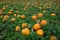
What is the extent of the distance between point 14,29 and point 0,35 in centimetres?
30

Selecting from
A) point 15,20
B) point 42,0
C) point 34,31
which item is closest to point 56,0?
point 42,0

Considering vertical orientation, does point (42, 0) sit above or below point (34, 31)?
below

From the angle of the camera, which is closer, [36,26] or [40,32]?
[40,32]

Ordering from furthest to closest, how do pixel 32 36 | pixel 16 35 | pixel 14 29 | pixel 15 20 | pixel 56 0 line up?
1. pixel 56 0
2. pixel 15 20
3. pixel 14 29
4. pixel 16 35
5. pixel 32 36

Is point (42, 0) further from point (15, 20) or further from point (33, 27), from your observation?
point (33, 27)

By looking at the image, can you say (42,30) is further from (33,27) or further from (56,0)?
(56,0)

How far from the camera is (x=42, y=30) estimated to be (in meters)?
2.62

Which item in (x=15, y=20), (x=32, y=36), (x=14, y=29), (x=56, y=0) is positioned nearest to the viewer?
(x=32, y=36)

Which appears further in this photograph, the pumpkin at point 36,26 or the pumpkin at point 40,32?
the pumpkin at point 36,26

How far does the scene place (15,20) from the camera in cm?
327

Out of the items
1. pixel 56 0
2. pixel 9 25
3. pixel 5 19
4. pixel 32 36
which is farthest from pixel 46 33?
pixel 56 0

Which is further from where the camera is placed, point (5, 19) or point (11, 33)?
point (5, 19)

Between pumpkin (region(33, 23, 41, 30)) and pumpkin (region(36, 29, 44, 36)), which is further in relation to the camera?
pumpkin (region(33, 23, 41, 30))

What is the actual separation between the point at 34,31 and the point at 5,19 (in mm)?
919
